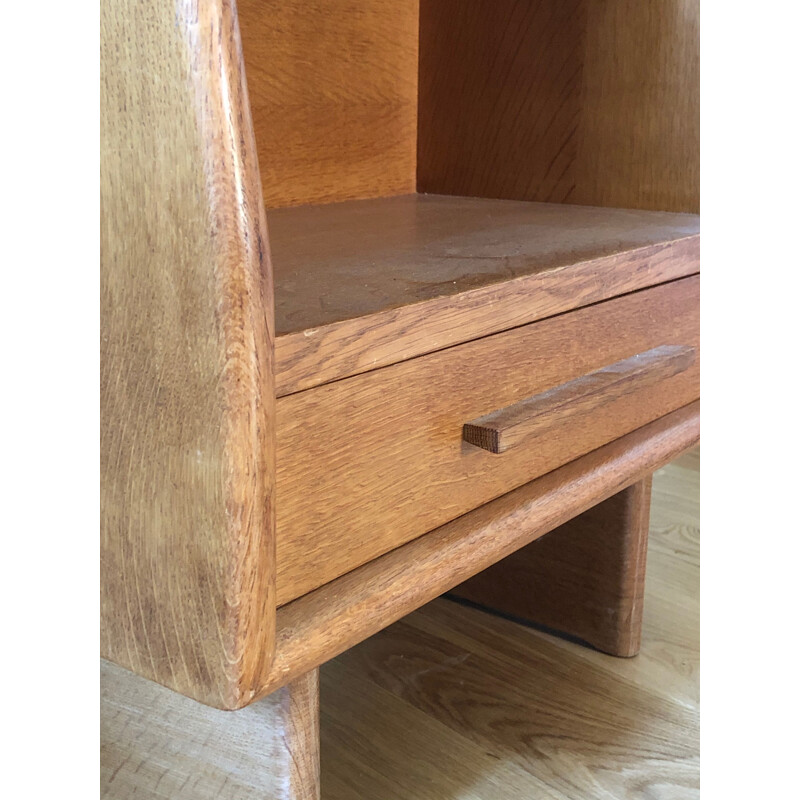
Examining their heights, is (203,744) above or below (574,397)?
below

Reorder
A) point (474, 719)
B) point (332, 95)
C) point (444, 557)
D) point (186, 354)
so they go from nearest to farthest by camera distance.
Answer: point (186, 354) → point (444, 557) → point (474, 719) → point (332, 95)

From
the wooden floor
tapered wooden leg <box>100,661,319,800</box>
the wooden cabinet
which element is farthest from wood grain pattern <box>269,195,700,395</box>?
the wooden floor

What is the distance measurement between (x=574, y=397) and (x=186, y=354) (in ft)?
0.83

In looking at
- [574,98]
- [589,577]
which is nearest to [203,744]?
[589,577]

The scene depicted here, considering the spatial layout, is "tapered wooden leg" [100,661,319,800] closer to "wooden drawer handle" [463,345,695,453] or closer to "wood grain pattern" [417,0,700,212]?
"wooden drawer handle" [463,345,695,453]

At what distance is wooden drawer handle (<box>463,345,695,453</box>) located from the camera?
0.49m

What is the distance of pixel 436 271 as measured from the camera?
52cm

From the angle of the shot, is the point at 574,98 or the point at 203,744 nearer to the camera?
the point at 203,744

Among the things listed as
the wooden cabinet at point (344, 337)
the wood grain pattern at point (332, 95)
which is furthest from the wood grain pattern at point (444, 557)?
the wood grain pattern at point (332, 95)

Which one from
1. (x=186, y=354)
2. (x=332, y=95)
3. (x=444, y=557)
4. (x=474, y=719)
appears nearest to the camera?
(x=186, y=354)

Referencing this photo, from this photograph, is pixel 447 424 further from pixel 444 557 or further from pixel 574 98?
pixel 574 98

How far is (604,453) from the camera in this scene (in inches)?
23.5

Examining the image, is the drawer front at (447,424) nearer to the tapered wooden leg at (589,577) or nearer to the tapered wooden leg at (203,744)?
the tapered wooden leg at (203,744)

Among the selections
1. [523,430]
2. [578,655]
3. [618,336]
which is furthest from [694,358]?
[578,655]
